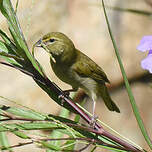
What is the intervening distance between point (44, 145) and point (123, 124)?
12.7 feet

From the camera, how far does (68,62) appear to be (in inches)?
92.3

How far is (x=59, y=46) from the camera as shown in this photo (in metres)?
2.18

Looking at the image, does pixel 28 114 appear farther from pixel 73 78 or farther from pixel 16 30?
pixel 73 78

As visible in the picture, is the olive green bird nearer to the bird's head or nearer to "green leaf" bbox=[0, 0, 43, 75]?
the bird's head

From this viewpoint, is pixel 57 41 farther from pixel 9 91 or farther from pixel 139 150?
pixel 9 91

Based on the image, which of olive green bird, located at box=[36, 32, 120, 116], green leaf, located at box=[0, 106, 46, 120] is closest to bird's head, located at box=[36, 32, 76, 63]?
olive green bird, located at box=[36, 32, 120, 116]

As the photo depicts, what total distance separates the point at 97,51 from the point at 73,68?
274cm

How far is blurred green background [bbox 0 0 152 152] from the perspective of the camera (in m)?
4.89

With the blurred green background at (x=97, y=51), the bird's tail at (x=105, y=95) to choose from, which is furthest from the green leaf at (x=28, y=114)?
the blurred green background at (x=97, y=51)

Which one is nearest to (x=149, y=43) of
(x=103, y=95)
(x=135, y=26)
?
(x=103, y=95)

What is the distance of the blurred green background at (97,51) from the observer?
489 cm

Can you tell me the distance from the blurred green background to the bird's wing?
90.9 inches

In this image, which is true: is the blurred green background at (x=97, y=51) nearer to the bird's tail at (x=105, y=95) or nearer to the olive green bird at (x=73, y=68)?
the bird's tail at (x=105, y=95)

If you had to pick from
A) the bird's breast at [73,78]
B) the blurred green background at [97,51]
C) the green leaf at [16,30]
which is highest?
the blurred green background at [97,51]
